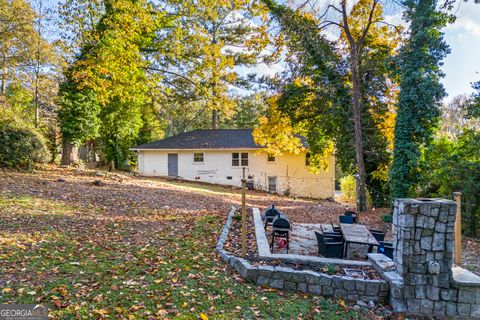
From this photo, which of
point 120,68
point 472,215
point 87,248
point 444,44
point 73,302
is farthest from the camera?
point 120,68

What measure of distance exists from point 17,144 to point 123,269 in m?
10.6

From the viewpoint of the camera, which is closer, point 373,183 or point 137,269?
point 137,269

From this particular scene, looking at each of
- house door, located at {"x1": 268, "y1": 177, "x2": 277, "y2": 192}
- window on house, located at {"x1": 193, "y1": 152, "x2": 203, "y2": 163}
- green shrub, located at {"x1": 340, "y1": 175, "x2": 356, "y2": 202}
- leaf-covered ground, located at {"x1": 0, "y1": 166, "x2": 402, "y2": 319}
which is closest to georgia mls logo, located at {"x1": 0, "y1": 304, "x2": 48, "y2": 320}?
leaf-covered ground, located at {"x1": 0, "y1": 166, "x2": 402, "y2": 319}

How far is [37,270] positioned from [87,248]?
112cm

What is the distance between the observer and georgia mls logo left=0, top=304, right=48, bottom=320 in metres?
3.23

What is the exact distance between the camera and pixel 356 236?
596 centimetres

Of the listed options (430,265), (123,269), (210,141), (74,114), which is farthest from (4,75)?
(430,265)

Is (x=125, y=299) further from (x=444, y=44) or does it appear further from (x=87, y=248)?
(x=444, y=44)

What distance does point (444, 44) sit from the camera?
10.4 meters

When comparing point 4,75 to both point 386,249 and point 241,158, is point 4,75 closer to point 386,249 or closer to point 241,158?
point 241,158

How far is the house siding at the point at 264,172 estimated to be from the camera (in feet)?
68.2

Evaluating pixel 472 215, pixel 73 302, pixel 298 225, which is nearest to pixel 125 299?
pixel 73 302

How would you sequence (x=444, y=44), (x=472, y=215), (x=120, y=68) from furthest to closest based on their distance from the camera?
(x=120, y=68)
(x=444, y=44)
(x=472, y=215)

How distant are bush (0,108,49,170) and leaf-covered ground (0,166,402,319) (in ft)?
14.4
